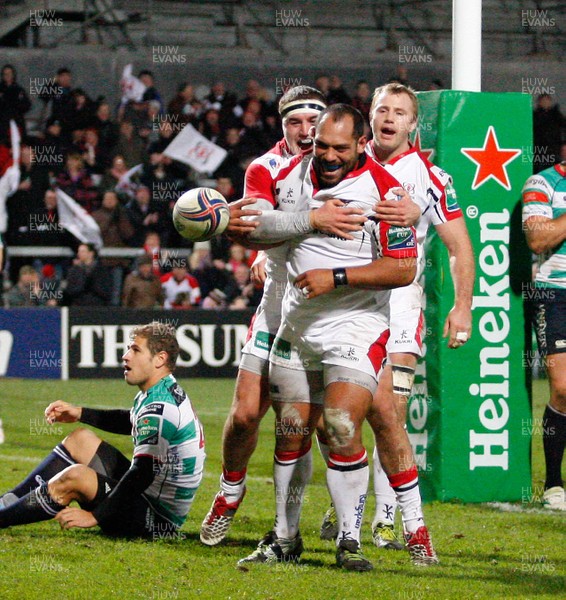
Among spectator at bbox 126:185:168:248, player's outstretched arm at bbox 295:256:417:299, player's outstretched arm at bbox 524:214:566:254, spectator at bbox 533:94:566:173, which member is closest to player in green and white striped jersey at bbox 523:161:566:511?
player's outstretched arm at bbox 524:214:566:254

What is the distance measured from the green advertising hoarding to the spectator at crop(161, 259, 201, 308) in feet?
28.9

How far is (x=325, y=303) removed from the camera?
5137 mm

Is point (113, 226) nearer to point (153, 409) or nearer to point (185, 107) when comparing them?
point (185, 107)

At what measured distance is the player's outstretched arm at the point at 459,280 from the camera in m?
5.71

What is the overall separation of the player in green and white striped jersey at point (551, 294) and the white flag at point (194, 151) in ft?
33.8

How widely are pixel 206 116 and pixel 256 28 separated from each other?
10.1ft

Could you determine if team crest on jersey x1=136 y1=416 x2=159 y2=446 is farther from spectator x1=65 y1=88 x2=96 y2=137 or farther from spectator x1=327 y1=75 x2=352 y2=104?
spectator x1=327 y1=75 x2=352 y2=104

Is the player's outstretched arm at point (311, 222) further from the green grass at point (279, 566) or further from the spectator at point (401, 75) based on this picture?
the spectator at point (401, 75)

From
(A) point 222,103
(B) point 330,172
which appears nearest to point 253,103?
(A) point 222,103

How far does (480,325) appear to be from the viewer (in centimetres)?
710

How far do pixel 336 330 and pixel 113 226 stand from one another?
1168 centimetres

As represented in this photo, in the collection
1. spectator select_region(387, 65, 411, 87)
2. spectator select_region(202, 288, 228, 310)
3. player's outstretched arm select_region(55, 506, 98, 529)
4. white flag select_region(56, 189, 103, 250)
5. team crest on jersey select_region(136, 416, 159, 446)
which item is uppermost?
spectator select_region(387, 65, 411, 87)

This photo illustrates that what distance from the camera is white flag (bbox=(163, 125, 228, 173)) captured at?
17156 millimetres

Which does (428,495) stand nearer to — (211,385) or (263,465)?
(263,465)
